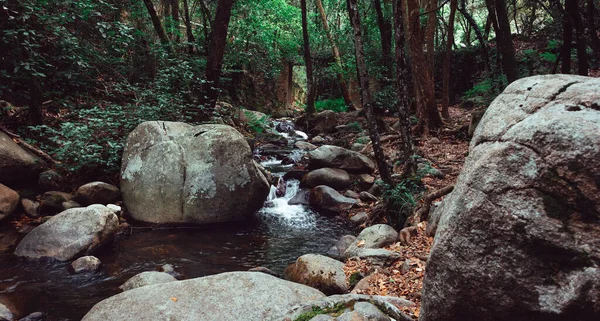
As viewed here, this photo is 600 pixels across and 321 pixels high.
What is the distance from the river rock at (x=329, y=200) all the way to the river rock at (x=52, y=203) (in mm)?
5045

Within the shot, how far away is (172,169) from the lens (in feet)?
22.1

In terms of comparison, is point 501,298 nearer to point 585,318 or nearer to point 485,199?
point 585,318

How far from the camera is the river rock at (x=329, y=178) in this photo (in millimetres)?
8914

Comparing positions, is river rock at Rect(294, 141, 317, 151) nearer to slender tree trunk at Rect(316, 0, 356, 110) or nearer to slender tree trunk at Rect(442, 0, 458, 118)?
slender tree trunk at Rect(442, 0, 458, 118)

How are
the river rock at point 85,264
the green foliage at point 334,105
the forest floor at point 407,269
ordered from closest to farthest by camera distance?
the forest floor at point 407,269 < the river rock at point 85,264 < the green foliage at point 334,105

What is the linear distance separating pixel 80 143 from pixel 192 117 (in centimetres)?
293

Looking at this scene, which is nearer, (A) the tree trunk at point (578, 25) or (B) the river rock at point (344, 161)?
(A) the tree trunk at point (578, 25)

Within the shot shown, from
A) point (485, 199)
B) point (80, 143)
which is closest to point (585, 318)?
point (485, 199)

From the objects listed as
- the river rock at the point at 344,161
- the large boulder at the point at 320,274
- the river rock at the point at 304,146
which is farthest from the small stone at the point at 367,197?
the river rock at the point at 304,146

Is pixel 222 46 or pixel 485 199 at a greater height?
pixel 222 46

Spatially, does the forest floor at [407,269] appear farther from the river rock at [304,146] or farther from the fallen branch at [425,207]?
the river rock at [304,146]

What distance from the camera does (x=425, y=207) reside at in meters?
5.69

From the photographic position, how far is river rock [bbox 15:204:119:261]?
5113 millimetres

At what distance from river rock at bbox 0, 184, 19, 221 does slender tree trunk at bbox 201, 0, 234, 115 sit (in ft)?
14.1
